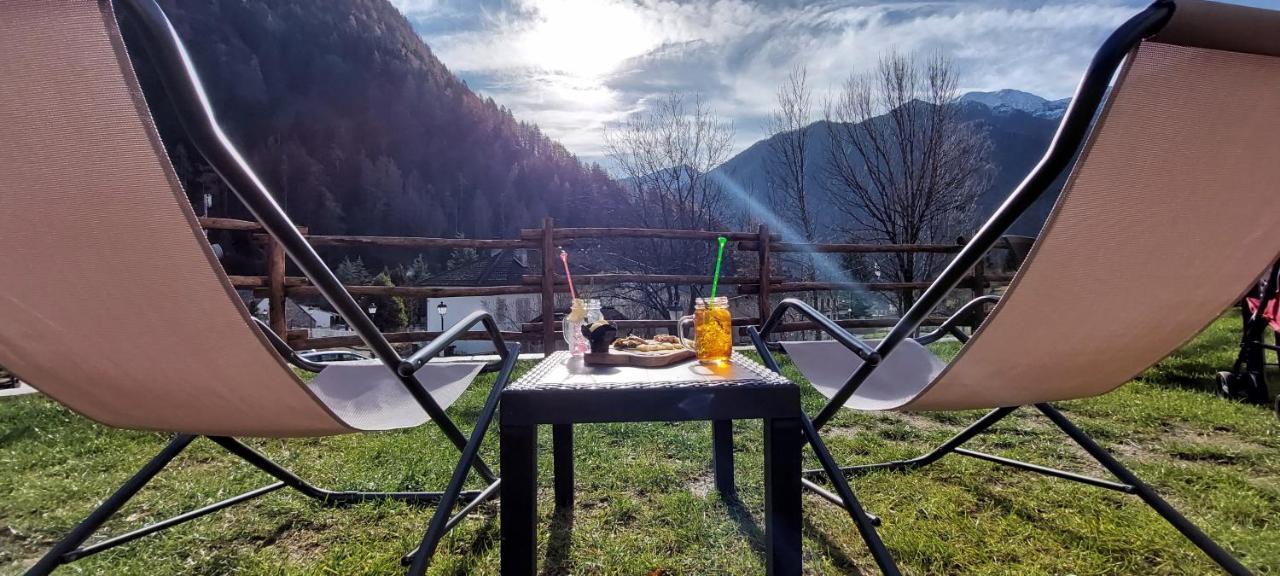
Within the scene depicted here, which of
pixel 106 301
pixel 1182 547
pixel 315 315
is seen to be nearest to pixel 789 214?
pixel 1182 547

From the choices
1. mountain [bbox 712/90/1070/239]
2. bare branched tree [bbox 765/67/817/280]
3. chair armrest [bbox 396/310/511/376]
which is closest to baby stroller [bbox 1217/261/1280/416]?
chair armrest [bbox 396/310/511/376]

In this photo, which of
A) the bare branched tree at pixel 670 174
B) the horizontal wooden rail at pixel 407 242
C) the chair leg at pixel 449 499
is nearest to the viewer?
the chair leg at pixel 449 499

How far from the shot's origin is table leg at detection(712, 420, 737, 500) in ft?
5.68

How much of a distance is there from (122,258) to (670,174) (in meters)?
17.4

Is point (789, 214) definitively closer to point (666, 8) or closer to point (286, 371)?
point (666, 8)

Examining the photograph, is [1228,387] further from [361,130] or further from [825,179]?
[361,130]

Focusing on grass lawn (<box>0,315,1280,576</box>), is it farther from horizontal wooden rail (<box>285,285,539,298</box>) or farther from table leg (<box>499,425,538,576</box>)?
horizontal wooden rail (<box>285,285,539,298</box>)

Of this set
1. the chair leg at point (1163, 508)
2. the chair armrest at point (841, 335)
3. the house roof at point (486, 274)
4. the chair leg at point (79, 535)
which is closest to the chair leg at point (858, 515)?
the chair armrest at point (841, 335)

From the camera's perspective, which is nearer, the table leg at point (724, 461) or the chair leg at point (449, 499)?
the chair leg at point (449, 499)

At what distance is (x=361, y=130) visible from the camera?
3381 cm

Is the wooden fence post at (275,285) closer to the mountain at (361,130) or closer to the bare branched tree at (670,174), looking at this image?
the bare branched tree at (670,174)

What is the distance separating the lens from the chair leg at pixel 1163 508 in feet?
3.44

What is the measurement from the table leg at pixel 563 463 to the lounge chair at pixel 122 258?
0.61 metres

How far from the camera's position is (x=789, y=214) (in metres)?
15.7
